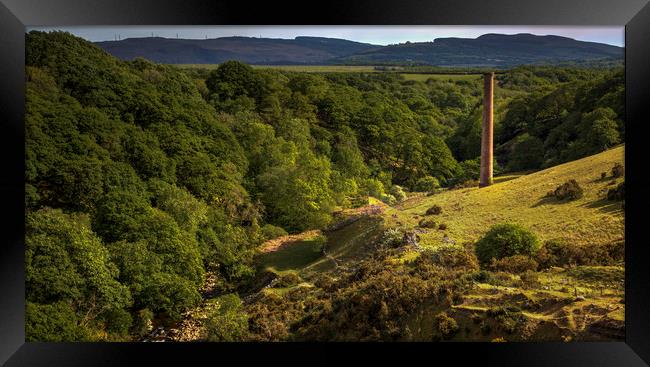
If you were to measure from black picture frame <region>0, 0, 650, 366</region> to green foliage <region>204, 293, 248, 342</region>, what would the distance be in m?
2.94

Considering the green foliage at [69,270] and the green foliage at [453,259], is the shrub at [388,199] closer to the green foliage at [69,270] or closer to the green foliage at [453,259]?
the green foliage at [453,259]

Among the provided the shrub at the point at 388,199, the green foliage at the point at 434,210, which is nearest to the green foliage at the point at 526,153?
the green foliage at the point at 434,210

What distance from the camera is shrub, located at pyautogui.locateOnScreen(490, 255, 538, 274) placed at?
10720 millimetres

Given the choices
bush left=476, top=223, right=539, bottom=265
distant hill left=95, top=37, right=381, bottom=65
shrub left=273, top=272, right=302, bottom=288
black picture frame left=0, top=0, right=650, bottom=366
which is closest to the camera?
black picture frame left=0, top=0, right=650, bottom=366

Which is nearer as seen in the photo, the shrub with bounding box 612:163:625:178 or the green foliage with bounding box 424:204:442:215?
the shrub with bounding box 612:163:625:178

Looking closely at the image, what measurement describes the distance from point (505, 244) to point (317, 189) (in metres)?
5.63

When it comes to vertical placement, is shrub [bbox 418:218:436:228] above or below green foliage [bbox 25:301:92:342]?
above

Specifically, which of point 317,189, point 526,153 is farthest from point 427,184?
point 317,189

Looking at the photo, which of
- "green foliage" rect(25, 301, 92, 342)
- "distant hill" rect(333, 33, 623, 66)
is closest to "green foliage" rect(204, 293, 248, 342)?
"green foliage" rect(25, 301, 92, 342)

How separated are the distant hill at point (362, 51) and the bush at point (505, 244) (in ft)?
11.6

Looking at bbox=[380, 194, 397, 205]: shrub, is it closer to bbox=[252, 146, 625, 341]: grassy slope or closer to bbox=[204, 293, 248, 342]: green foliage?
bbox=[252, 146, 625, 341]: grassy slope

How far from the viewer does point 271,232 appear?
15.4 metres

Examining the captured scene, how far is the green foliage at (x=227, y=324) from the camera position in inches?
400
